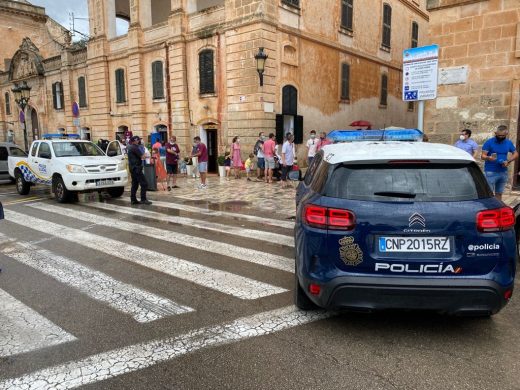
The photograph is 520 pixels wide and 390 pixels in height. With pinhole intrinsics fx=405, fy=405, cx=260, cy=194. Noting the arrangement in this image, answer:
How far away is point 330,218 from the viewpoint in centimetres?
331

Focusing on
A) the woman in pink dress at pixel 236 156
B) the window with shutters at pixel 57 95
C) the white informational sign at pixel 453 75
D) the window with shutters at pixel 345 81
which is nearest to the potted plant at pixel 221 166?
the woman in pink dress at pixel 236 156

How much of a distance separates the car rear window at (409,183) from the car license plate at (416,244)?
1.03ft

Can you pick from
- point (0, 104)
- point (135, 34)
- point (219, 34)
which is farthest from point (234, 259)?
point (0, 104)

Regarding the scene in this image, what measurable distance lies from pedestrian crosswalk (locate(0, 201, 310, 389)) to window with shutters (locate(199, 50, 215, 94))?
10.7 metres

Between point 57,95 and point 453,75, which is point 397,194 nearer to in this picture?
point 453,75

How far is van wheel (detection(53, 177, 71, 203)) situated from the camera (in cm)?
1109

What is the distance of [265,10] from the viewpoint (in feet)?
53.6

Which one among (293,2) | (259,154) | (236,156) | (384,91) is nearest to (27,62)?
(293,2)

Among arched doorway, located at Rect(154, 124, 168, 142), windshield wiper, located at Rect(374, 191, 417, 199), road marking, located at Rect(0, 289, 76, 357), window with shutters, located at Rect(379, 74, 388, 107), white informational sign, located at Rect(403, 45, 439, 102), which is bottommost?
road marking, located at Rect(0, 289, 76, 357)

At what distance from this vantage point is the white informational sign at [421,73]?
8570 millimetres

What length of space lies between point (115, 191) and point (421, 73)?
898 centimetres

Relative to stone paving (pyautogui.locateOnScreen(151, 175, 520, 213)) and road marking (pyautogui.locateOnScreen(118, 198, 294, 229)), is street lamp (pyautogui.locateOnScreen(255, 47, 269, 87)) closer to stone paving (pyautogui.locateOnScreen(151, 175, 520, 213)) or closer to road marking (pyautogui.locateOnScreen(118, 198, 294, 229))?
stone paving (pyautogui.locateOnScreen(151, 175, 520, 213))

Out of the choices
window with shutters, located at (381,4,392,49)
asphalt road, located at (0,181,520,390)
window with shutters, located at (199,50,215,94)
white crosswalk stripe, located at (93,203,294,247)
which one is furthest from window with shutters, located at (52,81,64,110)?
asphalt road, located at (0,181,520,390)

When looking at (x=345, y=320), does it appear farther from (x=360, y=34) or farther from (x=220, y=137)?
(x=360, y=34)
